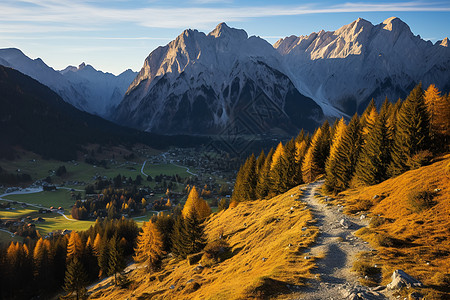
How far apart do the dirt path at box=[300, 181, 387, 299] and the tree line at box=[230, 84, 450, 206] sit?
1431 centimetres

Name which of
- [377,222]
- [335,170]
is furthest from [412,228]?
[335,170]

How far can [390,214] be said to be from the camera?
36312mm

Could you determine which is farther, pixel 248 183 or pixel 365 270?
pixel 248 183

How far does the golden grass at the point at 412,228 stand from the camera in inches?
885

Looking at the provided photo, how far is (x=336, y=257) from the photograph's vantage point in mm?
27547

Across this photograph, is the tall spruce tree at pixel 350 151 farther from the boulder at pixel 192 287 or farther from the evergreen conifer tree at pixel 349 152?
the boulder at pixel 192 287

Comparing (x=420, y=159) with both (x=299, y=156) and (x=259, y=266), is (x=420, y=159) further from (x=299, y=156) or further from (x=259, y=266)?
(x=299, y=156)

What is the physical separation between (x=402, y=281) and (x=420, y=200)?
58.1 feet

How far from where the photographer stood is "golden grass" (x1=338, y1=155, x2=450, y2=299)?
885 inches

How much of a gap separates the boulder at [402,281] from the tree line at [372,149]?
31.9 m

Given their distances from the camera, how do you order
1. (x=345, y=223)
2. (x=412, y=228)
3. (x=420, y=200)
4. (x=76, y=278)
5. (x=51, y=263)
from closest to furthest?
1. (x=412, y=228)
2. (x=420, y=200)
3. (x=345, y=223)
4. (x=76, y=278)
5. (x=51, y=263)

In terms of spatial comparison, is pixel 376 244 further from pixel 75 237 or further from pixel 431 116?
pixel 75 237

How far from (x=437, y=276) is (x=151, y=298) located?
1315 inches

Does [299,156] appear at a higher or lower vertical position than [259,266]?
higher
